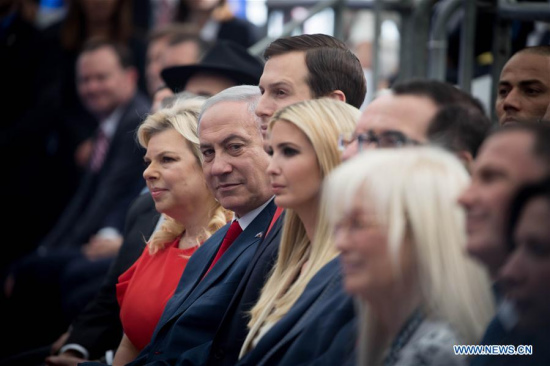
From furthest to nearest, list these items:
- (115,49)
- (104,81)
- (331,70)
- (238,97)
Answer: (115,49) → (104,81) → (238,97) → (331,70)

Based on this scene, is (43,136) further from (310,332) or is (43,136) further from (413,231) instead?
(413,231)

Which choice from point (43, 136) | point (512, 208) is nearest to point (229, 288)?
point (512, 208)

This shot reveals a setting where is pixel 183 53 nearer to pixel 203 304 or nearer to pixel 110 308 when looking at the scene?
pixel 110 308

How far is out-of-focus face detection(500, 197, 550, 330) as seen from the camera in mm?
1797

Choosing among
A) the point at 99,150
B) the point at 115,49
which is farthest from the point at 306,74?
the point at 115,49

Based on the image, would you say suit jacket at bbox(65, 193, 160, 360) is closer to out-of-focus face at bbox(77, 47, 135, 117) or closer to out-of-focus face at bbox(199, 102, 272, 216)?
out-of-focus face at bbox(199, 102, 272, 216)

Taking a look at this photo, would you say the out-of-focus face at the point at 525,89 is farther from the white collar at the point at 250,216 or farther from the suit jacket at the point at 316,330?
the suit jacket at the point at 316,330

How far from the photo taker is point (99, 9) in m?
7.39

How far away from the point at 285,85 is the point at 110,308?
172 centimetres

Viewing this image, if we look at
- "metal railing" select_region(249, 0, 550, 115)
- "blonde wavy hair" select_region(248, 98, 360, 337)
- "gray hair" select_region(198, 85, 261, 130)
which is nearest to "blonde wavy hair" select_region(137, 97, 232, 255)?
"gray hair" select_region(198, 85, 261, 130)

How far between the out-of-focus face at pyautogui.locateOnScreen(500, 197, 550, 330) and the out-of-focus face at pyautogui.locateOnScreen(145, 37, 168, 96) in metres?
4.86

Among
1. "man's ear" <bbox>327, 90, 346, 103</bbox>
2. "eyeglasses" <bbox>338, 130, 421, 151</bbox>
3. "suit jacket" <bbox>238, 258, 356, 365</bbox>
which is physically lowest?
"suit jacket" <bbox>238, 258, 356, 365</bbox>

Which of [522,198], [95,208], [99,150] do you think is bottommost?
[95,208]

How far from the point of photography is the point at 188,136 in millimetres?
3988
